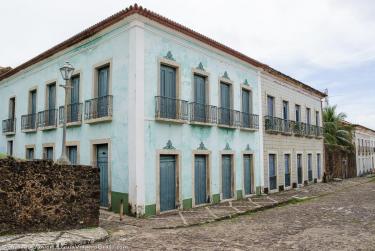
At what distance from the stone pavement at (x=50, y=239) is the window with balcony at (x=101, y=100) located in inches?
171

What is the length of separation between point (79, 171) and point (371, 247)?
650cm

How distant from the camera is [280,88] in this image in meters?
19.1

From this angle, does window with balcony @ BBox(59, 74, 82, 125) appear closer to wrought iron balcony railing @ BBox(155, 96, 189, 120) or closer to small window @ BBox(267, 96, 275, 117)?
wrought iron balcony railing @ BBox(155, 96, 189, 120)

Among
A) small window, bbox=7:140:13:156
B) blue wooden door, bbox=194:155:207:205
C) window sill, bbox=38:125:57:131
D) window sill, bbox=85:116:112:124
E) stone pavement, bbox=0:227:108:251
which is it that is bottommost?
stone pavement, bbox=0:227:108:251

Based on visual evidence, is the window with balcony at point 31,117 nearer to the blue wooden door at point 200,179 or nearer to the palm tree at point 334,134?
the blue wooden door at point 200,179

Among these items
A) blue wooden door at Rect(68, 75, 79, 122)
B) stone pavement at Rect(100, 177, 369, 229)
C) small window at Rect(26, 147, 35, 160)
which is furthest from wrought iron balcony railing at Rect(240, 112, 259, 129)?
small window at Rect(26, 147, 35, 160)

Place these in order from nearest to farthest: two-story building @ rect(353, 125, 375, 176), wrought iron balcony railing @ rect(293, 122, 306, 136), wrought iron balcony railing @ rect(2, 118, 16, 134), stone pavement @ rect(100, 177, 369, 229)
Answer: stone pavement @ rect(100, 177, 369, 229)
wrought iron balcony railing @ rect(2, 118, 16, 134)
wrought iron balcony railing @ rect(293, 122, 306, 136)
two-story building @ rect(353, 125, 375, 176)

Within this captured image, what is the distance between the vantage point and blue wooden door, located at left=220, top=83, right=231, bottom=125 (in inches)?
551

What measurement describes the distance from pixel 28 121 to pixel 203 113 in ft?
26.5

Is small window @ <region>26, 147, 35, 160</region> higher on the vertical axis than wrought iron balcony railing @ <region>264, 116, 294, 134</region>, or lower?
lower

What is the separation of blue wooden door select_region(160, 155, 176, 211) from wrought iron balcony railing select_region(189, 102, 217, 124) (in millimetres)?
1693

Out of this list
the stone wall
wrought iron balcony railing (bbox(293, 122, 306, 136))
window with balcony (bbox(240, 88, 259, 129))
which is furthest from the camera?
wrought iron balcony railing (bbox(293, 122, 306, 136))

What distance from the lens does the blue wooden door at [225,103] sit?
14.0 m

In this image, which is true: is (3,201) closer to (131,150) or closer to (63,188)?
(63,188)
